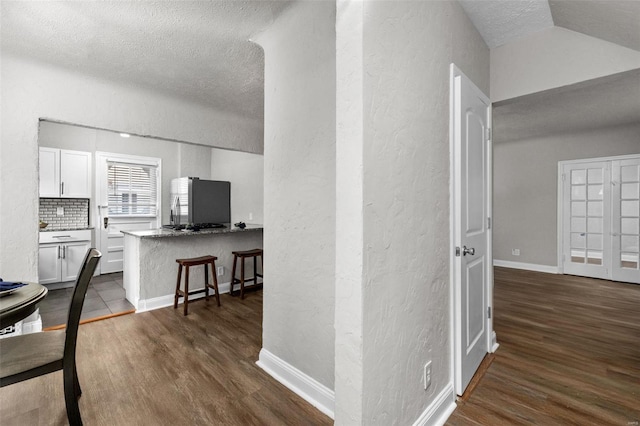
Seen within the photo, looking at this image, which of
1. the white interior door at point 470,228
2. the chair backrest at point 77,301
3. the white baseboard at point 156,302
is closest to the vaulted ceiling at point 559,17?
the white interior door at point 470,228

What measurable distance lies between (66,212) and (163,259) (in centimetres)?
274

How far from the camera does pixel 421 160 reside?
155 cm

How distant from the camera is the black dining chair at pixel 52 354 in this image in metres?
1.43

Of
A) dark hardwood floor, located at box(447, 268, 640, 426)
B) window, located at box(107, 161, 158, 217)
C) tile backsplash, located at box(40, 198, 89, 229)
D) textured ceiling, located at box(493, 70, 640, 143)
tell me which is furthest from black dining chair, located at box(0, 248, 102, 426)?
window, located at box(107, 161, 158, 217)

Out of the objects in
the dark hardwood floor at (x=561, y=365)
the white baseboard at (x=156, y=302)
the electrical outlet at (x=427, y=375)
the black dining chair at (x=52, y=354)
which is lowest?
the dark hardwood floor at (x=561, y=365)

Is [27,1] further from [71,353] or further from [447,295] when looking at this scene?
[447,295]

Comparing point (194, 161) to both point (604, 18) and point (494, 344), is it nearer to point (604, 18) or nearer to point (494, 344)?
point (494, 344)

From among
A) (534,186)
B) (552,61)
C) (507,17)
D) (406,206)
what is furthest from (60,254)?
(534,186)

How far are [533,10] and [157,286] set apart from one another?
456 cm

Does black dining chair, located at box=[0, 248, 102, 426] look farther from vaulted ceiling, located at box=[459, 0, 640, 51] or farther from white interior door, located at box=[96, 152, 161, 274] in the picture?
white interior door, located at box=[96, 152, 161, 274]

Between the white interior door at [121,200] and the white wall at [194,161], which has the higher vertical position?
the white wall at [194,161]

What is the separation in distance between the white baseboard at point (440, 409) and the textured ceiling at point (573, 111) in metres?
2.69

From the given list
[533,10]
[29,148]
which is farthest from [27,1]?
[533,10]

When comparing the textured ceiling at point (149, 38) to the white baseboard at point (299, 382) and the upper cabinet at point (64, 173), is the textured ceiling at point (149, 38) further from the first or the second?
the upper cabinet at point (64, 173)
